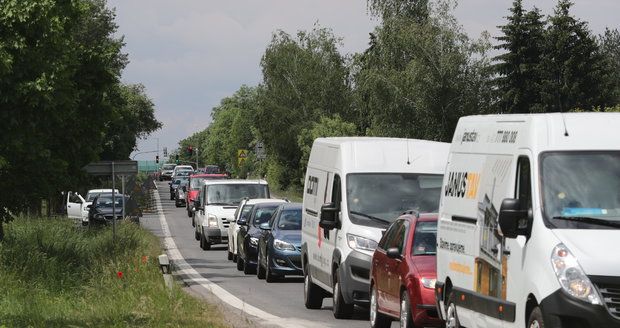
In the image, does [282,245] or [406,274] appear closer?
[406,274]

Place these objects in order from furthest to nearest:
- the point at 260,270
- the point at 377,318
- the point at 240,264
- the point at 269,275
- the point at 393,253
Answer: the point at 240,264 < the point at 260,270 < the point at 269,275 < the point at 377,318 < the point at 393,253

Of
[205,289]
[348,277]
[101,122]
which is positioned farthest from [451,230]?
[101,122]

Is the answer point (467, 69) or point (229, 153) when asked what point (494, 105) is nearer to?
point (467, 69)

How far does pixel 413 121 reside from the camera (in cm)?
8619

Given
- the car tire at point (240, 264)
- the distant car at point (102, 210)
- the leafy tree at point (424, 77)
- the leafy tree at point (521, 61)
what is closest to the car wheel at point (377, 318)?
the car tire at point (240, 264)

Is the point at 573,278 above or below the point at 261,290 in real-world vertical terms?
above

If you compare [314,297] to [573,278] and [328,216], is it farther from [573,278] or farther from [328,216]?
[573,278]

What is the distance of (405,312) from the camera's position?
1628cm

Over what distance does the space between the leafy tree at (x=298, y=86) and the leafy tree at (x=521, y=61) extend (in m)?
23.0

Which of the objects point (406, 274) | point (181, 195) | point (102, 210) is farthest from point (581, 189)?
point (181, 195)

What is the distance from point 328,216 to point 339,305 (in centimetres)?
124

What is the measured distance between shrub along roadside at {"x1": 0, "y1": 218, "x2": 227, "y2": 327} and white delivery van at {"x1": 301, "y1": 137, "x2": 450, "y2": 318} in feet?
6.09

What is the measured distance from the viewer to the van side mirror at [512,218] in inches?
456

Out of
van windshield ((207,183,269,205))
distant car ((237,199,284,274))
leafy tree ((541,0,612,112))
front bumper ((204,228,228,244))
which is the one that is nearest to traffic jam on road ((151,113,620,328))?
distant car ((237,199,284,274))
